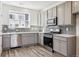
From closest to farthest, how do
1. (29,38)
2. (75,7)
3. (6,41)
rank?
(75,7) < (6,41) < (29,38)

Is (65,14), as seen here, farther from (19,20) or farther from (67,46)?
(19,20)

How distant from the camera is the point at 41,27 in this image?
18.6 feet

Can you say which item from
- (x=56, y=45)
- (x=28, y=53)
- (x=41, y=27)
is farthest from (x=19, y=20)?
(x=56, y=45)

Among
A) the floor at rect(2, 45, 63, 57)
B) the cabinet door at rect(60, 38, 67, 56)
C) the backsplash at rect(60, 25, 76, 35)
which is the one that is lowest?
the floor at rect(2, 45, 63, 57)

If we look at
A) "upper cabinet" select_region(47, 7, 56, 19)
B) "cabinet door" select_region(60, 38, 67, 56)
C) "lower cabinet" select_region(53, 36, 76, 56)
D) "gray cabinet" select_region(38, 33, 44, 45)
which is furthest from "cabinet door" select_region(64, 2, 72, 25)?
"gray cabinet" select_region(38, 33, 44, 45)

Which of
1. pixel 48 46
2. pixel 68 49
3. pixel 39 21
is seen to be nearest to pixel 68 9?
pixel 68 49

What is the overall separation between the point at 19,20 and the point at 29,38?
1237mm

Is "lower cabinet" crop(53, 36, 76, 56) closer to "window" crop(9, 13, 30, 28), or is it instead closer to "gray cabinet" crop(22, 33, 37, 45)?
"gray cabinet" crop(22, 33, 37, 45)

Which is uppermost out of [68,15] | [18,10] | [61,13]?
[18,10]

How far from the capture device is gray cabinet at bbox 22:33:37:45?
481 centimetres

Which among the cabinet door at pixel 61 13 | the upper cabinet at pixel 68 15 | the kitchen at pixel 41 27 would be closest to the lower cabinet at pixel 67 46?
the kitchen at pixel 41 27

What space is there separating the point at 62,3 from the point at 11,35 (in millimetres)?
2697

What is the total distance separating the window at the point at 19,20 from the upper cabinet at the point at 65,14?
2.28 meters

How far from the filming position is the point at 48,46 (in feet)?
13.8
